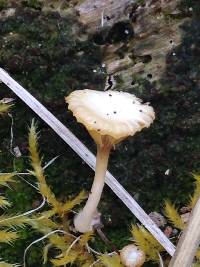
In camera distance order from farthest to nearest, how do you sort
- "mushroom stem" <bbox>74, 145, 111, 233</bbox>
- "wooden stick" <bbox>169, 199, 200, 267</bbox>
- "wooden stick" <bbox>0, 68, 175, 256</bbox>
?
"wooden stick" <bbox>0, 68, 175, 256</bbox> < "mushroom stem" <bbox>74, 145, 111, 233</bbox> < "wooden stick" <bbox>169, 199, 200, 267</bbox>

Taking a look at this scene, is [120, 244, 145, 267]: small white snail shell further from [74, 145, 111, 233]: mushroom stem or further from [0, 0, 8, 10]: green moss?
[0, 0, 8, 10]: green moss

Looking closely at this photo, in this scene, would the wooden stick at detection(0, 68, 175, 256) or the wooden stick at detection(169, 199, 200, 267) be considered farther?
the wooden stick at detection(0, 68, 175, 256)

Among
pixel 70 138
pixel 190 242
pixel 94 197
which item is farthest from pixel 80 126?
pixel 190 242

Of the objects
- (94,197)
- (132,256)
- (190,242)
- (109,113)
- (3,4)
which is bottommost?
(132,256)

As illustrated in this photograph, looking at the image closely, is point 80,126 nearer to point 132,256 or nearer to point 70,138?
point 70,138

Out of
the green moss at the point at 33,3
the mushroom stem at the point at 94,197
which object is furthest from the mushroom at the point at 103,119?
the green moss at the point at 33,3

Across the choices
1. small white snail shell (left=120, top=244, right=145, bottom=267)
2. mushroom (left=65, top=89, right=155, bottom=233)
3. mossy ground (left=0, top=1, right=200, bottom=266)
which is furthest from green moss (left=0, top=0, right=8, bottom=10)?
small white snail shell (left=120, top=244, right=145, bottom=267)
